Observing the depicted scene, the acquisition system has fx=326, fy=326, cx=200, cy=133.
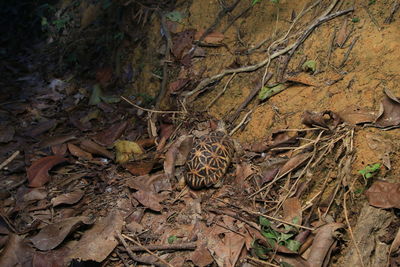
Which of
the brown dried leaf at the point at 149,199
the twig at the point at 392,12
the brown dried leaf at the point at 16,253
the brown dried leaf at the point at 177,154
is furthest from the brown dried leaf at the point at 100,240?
the twig at the point at 392,12

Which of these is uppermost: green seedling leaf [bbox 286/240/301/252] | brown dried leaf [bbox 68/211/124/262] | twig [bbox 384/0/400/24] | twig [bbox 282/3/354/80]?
twig [bbox 384/0/400/24]

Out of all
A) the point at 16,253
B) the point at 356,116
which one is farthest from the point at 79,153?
the point at 356,116

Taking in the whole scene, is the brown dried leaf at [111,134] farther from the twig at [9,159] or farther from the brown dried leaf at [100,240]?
the brown dried leaf at [100,240]

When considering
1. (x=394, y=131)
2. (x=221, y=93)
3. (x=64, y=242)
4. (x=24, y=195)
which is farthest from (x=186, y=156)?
(x=394, y=131)

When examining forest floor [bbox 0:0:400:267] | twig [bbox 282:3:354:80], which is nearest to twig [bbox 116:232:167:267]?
forest floor [bbox 0:0:400:267]

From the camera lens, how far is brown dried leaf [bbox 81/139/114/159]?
3.62m

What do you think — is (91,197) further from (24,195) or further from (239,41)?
(239,41)

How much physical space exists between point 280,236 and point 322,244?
293mm

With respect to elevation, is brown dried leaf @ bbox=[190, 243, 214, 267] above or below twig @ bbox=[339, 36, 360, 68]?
below

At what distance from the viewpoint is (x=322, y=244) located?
2.29 metres

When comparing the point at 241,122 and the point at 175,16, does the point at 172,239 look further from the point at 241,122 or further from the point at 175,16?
the point at 175,16

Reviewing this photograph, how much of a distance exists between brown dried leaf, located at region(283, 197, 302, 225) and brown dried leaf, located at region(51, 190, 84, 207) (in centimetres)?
191

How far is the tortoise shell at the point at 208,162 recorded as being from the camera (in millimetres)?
2982

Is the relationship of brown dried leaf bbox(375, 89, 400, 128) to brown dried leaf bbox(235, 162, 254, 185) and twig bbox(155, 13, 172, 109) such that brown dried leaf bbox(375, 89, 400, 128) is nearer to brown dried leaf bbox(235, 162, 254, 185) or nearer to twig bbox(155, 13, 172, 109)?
brown dried leaf bbox(235, 162, 254, 185)
